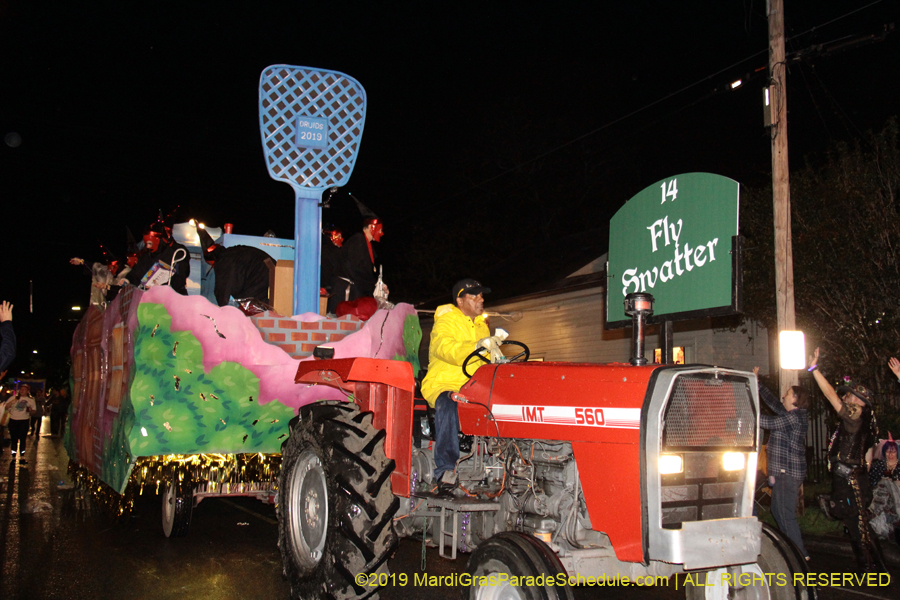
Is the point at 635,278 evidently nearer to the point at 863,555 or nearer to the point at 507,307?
the point at 863,555

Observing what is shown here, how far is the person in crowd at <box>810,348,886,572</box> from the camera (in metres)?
6.49

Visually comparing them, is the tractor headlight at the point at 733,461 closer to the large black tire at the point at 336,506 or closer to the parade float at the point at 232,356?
the large black tire at the point at 336,506

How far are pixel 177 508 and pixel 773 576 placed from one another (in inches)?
209

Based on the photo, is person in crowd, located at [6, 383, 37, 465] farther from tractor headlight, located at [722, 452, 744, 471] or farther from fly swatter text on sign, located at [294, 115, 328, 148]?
tractor headlight, located at [722, 452, 744, 471]

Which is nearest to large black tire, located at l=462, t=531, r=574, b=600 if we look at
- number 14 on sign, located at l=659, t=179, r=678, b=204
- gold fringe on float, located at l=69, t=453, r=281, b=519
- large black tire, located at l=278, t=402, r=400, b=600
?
large black tire, located at l=278, t=402, r=400, b=600

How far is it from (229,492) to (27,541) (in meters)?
2.38

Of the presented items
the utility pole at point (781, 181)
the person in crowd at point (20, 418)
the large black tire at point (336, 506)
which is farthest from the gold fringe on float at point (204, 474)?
the person in crowd at point (20, 418)

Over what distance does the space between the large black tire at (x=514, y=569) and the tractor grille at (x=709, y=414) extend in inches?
31.0

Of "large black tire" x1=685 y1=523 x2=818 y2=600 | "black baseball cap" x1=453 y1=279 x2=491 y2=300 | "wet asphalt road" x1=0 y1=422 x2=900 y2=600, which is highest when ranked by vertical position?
"black baseball cap" x1=453 y1=279 x2=491 y2=300

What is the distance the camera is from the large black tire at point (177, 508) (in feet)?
21.6

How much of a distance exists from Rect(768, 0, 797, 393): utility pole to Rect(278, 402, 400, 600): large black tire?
6.85 meters

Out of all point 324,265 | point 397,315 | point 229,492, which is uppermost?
point 324,265

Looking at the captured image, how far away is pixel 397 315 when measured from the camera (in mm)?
6332

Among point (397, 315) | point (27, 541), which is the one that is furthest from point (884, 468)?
point (27, 541)
